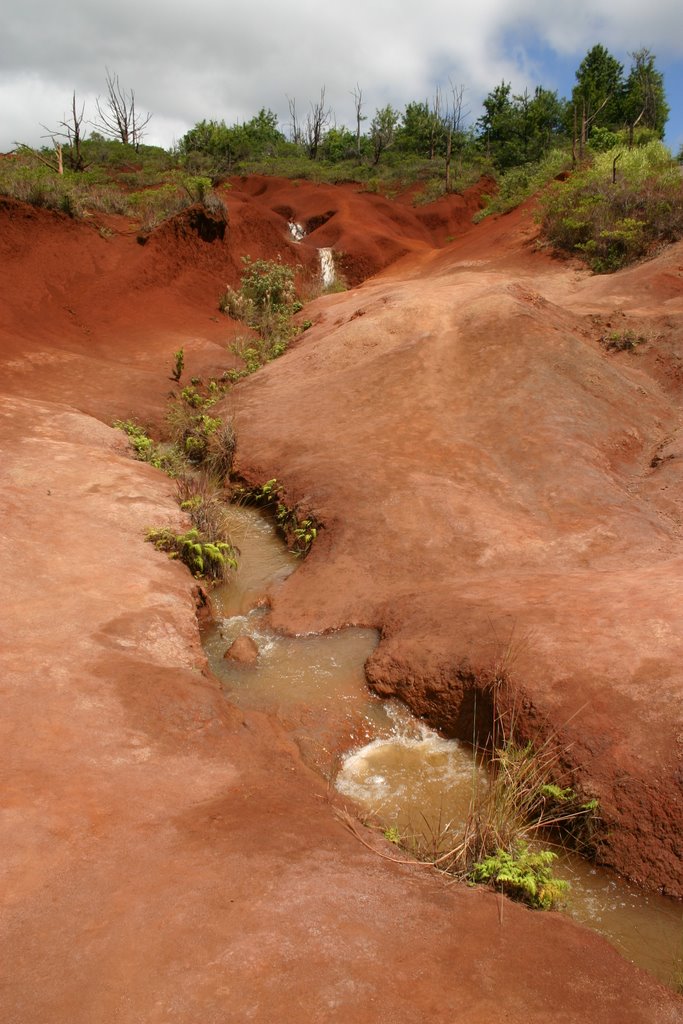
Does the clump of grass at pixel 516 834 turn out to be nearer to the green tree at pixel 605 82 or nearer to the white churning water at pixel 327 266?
the white churning water at pixel 327 266

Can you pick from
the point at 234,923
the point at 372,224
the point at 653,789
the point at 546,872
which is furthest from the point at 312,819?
the point at 372,224

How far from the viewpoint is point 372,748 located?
4.64 meters

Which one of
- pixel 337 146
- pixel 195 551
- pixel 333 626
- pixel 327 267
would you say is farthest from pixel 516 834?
pixel 337 146

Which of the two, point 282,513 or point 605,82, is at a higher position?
point 605,82

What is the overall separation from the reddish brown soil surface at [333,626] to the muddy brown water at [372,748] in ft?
0.68

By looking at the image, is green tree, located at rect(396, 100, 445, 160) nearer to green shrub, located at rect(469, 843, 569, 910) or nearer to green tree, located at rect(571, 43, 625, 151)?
green tree, located at rect(571, 43, 625, 151)

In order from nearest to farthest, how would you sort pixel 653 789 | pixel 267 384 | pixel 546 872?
pixel 546 872 → pixel 653 789 → pixel 267 384

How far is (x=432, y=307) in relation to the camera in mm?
11539

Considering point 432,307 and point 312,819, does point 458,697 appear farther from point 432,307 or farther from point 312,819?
point 432,307

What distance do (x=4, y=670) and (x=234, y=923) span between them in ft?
7.27

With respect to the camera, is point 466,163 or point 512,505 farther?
point 466,163

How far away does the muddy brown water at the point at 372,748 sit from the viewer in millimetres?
3451

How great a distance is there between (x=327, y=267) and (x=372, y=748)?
20638 millimetres

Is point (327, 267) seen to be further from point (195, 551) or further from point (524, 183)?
point (195, 551)
